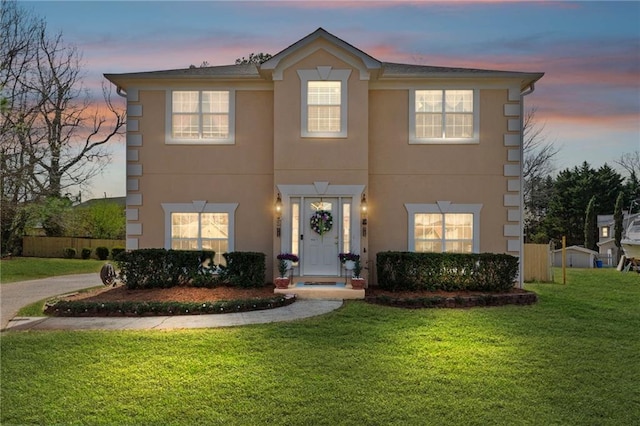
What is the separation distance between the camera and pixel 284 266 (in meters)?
12.0

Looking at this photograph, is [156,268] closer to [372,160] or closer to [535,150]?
[372,160]

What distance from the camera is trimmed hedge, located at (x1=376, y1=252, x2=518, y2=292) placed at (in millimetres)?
11867

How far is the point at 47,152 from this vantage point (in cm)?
2409

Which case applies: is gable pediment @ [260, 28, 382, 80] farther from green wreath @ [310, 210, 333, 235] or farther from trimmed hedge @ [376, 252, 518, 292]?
trimmed hedge @ [376, 252, 518, 292]

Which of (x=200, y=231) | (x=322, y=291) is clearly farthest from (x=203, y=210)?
(x=322, y=291)

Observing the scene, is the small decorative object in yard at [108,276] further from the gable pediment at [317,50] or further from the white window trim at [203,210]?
the gable pediment at [317,50]

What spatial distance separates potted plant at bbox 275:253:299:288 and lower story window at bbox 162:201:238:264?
1.98 metres

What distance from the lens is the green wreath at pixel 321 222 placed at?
1262cm

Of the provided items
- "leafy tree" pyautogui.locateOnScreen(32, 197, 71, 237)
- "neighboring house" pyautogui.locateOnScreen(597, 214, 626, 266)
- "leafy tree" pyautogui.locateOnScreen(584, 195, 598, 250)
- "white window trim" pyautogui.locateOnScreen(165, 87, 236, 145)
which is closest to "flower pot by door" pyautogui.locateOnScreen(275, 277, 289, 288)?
"white window trim" pyautogui.locateOnScreen(165, 87, 236, 145)

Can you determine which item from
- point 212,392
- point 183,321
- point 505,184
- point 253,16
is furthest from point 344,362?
point 253,16

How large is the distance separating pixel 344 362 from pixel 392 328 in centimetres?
219

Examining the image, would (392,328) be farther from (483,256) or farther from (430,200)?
(430,200)

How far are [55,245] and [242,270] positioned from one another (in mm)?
22278

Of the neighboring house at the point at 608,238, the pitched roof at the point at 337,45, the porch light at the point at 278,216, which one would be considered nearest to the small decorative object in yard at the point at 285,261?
the porch light at the point at 278,216
